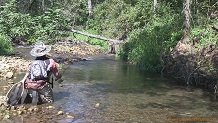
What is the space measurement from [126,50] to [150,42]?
425cm

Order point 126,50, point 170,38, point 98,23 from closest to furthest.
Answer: point 170,38
point 126,50
point 98,23

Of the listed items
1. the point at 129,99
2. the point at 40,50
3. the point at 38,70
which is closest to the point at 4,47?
the point at 40,50

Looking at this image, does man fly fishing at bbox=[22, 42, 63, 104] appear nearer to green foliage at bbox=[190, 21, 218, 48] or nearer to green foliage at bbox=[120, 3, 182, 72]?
green foliage at bbox=[190, 21, 218, 48]

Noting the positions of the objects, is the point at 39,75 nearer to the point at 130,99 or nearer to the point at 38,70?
the point at 38,70

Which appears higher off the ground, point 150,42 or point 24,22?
point 24,22

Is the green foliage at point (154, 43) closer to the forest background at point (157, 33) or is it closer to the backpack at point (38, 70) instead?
the forest background at point (157, 33)

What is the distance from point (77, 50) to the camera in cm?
2191

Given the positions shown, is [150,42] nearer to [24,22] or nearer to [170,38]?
[170,38]

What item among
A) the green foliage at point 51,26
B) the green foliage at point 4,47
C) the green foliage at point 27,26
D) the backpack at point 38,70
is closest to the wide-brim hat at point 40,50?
the backpack at point 38,70

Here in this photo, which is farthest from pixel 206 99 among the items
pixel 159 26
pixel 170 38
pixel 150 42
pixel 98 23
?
pixel 98 23

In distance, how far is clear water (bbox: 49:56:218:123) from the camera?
24.3 feet

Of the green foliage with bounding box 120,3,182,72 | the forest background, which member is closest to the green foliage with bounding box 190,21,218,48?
the forest background

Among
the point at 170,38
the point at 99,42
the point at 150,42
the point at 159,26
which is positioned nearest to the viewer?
the point at 170,38

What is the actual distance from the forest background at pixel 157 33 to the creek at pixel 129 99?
802 millimetres
